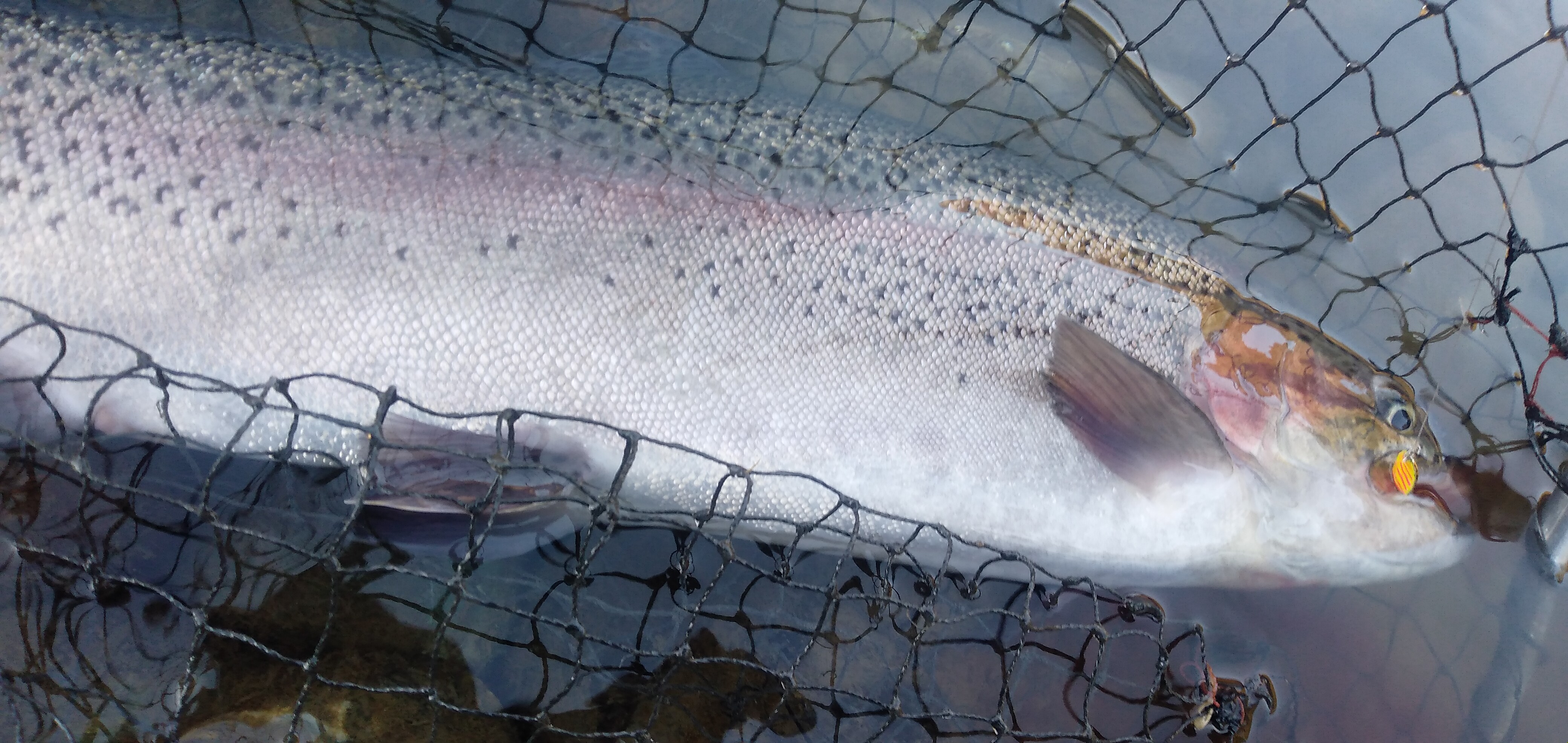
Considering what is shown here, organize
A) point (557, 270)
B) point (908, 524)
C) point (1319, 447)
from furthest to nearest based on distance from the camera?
point (1319, 447), point (908, 524), point (557, 270)

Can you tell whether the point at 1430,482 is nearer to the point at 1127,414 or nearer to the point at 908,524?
the point at 1127,414

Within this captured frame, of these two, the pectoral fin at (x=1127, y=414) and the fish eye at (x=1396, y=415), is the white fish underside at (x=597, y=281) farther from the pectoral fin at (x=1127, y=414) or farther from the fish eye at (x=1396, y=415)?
the fish eye at (x=1396, y=415)

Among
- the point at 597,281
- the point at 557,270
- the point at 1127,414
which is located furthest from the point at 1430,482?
the point at 557,270

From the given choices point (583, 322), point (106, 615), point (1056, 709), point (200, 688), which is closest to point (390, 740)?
point (200, 688)

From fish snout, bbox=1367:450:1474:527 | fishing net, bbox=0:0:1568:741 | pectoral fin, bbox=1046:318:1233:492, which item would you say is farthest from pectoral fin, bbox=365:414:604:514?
fish snout, bbox=1367:450:1474:527

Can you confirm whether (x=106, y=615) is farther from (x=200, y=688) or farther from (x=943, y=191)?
(x=943, y=191)
